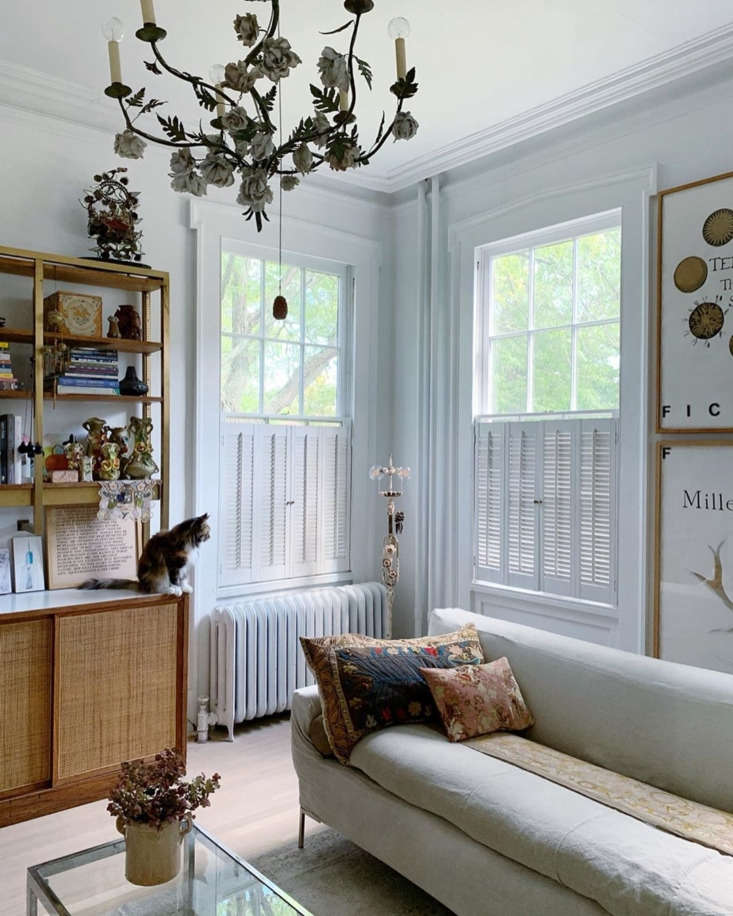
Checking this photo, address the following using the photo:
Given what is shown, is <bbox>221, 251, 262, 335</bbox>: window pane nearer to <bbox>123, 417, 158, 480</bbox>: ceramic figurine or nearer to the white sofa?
<bbox>123, 417, 158, 480</bbox>: ceramic figurine

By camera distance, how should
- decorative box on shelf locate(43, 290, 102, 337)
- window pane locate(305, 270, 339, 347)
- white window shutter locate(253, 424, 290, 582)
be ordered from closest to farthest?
decorative box on shelf locate(43, 290, 102, 337)
white window shutter locate(253, 424, 290, 582)
window pane locate(305, 270, 339, 347)

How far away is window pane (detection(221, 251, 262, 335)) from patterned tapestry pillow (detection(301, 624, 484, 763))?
74.0 inches

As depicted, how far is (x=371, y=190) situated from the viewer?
437cm

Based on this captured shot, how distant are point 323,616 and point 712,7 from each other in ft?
10.3

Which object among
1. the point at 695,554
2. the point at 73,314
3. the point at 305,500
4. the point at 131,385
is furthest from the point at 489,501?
the point at 73,314

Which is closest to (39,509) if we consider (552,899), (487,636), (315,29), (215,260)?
(215,260)

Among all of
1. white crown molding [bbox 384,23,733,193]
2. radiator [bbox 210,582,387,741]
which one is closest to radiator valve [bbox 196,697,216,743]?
radiator [bbox 210,582,387,741]

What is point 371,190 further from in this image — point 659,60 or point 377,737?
point 377,737

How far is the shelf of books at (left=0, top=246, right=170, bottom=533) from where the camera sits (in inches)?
120

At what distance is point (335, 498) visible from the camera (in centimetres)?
433

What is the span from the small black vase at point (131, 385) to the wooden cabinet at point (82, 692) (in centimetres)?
89

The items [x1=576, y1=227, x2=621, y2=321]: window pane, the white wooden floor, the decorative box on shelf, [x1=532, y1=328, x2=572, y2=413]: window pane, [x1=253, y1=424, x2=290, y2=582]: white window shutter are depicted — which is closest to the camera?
the white wooden floor

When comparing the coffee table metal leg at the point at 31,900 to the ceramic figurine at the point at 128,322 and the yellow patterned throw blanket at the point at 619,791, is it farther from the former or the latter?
the ceramic figurine at the point at 128,322

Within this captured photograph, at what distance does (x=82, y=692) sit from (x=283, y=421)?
171 cm
